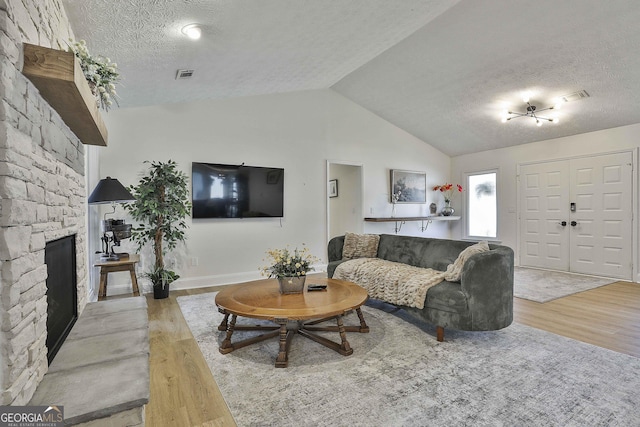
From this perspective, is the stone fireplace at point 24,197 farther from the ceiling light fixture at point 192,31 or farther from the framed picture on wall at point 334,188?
the framed picture on wall at point 334,188

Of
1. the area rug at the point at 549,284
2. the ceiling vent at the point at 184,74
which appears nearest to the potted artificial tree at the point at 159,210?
the ceiling vent at the point at 184,74

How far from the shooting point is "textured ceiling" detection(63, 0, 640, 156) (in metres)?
2.43

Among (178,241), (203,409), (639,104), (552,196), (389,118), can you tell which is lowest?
(203,409)

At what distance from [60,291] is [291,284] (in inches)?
61.9

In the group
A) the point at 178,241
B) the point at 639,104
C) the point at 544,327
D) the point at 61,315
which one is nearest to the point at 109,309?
the point at 61,315

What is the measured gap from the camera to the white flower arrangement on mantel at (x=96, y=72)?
1.87 meters

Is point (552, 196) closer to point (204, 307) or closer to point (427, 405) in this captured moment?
point (427, 405)

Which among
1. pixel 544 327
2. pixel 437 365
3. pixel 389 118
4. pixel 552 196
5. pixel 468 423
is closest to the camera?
pixel 468 423

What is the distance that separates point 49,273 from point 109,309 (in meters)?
0.82

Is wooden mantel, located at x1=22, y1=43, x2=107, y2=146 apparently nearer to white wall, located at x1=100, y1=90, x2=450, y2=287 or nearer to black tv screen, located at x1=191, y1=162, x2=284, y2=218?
white wall, located at x1=100, y1=90, x2=450, y2=287

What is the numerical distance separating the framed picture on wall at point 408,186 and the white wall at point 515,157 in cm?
97

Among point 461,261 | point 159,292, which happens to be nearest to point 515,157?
point 461,261

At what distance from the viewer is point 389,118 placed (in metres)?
6.43

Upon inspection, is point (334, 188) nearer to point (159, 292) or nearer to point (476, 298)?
point (159, 292)
